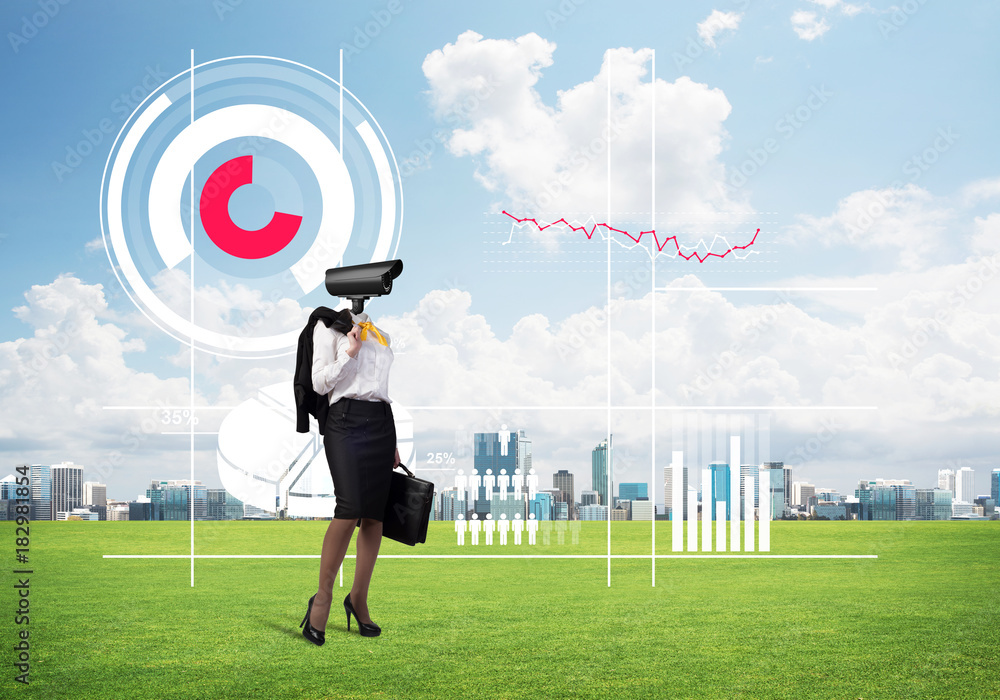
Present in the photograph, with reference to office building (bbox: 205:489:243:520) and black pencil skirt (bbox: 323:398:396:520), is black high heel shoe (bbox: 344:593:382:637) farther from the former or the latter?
office building (bbox: 205:489:243:520)

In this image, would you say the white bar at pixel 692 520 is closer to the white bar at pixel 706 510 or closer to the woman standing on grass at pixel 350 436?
the white bar at pixel 706 510

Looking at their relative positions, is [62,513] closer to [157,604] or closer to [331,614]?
[157,604]

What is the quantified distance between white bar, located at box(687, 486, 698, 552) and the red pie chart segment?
3255mm

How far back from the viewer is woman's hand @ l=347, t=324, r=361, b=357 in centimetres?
384

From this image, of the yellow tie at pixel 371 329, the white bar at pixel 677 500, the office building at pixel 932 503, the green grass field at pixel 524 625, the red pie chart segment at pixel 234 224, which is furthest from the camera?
the office building at pixel 932 503

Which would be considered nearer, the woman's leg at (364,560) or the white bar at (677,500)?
the woman's leg at (364,560)

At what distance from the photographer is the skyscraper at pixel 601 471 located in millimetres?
5820

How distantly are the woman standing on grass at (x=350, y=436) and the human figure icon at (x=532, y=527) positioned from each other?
2.37 meters

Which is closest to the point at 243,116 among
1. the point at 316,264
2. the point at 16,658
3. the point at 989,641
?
the point at 316,264

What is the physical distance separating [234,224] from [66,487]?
7.98 feet

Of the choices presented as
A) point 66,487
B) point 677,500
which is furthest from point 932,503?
point 66,487

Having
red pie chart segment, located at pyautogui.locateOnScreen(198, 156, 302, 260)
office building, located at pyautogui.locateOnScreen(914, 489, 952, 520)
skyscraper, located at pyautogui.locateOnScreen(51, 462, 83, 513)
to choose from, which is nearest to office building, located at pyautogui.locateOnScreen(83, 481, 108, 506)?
skyscraper, located at pyautogui.locateOnScreen(51, 462, 83, 513)

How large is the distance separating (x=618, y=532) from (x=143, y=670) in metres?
4.03

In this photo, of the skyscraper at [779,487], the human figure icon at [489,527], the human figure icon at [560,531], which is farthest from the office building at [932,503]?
the human figure icon at [489,527]
